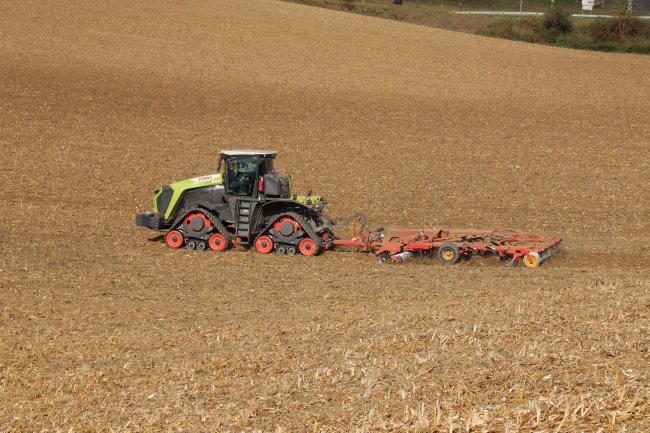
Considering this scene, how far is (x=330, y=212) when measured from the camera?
21953 millimetres

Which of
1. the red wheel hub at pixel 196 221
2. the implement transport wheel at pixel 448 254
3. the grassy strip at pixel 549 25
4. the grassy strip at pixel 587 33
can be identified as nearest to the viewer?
the implement transport wheel at pixel 448 254

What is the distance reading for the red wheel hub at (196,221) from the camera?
60.0 ft

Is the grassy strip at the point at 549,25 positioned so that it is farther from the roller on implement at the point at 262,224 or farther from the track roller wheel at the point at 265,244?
the track roller wheel at the point at 265,244

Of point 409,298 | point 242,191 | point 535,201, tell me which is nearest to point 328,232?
point 242,191

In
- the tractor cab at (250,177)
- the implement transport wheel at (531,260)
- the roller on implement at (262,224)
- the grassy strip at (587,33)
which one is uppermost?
the grassy strip at (587,33)

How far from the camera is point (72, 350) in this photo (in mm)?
11188

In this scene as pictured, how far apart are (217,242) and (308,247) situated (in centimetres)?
186

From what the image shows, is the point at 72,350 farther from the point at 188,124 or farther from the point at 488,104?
the point at 488,104

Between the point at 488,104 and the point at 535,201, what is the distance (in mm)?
12421

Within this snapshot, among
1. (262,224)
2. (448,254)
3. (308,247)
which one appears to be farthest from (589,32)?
(308,247)

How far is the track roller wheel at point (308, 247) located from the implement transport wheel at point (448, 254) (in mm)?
2433

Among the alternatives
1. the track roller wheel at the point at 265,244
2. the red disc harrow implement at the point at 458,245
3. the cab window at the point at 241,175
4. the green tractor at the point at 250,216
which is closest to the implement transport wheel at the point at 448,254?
the red disc harrow implement at the point at 458,245

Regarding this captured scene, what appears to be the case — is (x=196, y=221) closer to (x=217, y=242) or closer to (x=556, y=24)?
(x=217, y=242)

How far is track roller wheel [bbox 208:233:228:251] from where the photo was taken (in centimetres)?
1812
